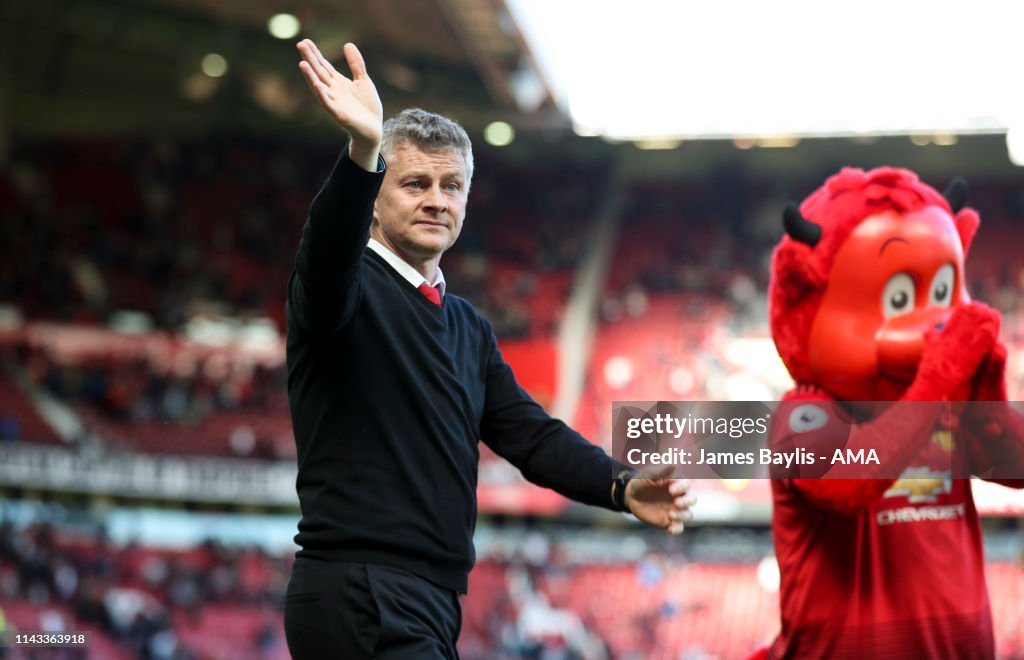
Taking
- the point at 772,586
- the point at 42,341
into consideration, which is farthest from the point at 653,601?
the point at 42,341

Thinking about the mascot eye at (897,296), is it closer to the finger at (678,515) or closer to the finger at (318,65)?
the finger at (678,515)

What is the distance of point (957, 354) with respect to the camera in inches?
110

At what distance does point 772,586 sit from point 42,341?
10.9 meters

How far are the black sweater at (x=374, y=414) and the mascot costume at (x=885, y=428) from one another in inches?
35.2

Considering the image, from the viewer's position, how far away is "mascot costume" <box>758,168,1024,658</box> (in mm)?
2822

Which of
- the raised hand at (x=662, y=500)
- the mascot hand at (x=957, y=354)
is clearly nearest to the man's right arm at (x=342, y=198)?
the raised hand at (x=662, y=500)

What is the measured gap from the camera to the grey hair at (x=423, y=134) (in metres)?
2.43

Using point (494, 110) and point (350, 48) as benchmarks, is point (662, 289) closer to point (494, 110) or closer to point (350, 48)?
point (494, 110)

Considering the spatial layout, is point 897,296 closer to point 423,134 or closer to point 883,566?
point 883,566

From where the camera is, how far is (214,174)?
72.5 ft

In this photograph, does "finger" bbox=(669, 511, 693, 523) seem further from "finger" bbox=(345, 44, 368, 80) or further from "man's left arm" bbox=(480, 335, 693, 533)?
"finger" bbox=(345, 44, 368, 80)

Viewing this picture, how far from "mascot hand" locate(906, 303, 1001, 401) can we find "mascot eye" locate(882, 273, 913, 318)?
10.2 inches

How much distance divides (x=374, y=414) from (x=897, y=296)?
1.45m

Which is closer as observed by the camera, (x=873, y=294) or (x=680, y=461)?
(x=680, y=461)
